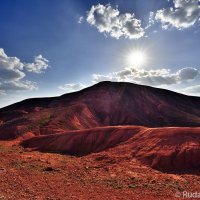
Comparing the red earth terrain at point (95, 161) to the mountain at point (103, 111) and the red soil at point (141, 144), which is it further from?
the mountain at point (103, 111)

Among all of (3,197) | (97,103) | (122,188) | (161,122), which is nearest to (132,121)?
(161,122)

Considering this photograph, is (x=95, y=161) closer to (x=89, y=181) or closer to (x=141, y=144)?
(x=141, y=144)

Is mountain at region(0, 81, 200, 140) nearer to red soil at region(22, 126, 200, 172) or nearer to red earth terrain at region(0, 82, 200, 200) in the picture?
red earth terrain at region(0, 82, 200, 200)

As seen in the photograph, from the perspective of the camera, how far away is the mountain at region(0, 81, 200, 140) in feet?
162

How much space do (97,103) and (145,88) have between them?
21468 mm

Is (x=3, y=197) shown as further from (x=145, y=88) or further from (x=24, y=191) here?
(x=145, y=88)

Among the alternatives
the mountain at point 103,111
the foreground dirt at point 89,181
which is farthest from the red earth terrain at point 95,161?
the mountain at point 103,111

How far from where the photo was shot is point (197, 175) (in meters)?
19.2

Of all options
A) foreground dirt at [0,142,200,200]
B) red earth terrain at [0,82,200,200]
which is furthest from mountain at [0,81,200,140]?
foreground dirt at [0,142,200,200]

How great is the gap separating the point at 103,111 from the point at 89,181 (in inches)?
1883

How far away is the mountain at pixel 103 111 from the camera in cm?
4928

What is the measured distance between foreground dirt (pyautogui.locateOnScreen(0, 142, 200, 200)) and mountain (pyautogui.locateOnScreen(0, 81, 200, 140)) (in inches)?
981

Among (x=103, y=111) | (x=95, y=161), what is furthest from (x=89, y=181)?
(x=103, y=111)

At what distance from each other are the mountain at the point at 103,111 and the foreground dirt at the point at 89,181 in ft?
81.8
